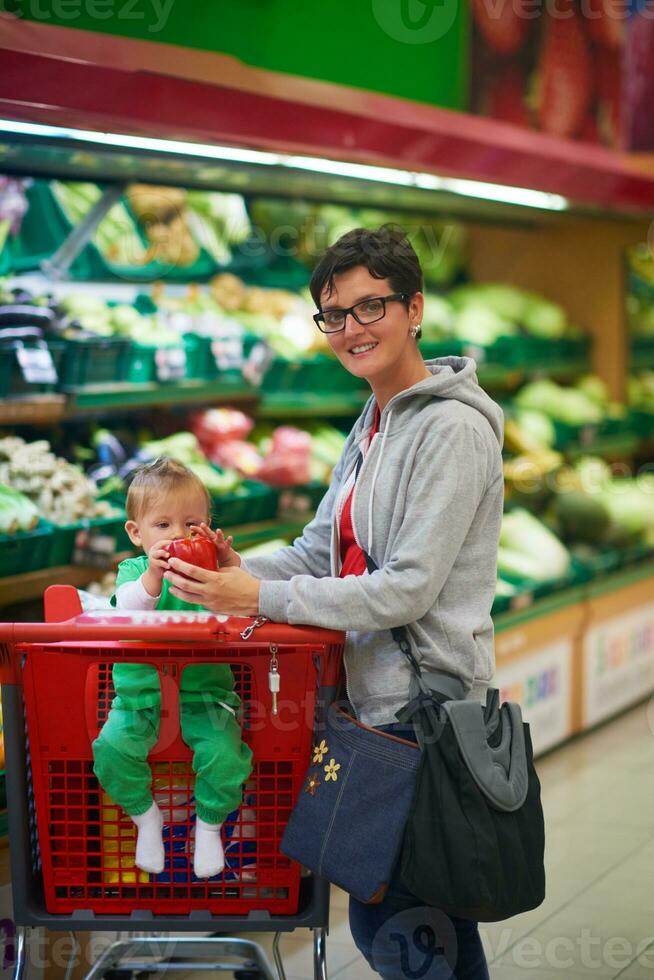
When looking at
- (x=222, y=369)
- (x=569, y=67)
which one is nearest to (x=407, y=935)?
(x=222, y=369)

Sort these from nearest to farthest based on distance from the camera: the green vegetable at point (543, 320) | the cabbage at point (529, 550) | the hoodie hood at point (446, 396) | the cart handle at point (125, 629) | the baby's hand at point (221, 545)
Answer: the cart handle at point (125, 629) → the baby's hand at point (221, 545) → the hoodie hood at point (446, 396) → the cabbage at point (529, 550) → the green vegetable at point (543, 320)

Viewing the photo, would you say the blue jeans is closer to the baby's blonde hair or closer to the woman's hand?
the woman's hand

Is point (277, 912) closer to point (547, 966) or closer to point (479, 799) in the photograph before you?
point (479, 799)

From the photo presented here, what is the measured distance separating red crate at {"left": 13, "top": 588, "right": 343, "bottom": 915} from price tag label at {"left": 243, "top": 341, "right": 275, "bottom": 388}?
2.34 metres

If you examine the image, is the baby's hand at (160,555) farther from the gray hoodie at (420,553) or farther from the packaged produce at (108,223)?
the packaged produce at (108,223)

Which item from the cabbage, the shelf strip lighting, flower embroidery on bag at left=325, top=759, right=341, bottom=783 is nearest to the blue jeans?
flower embroidery on bag at left=325, top=759, right=341, bottom=783

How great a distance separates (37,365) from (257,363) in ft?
3.52

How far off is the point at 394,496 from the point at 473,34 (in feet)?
13.7

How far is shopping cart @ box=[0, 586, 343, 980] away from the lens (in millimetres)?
2041

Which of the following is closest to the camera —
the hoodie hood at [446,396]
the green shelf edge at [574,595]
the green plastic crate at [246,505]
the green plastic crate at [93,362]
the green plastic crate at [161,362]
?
the hoodie hood at [446,396]

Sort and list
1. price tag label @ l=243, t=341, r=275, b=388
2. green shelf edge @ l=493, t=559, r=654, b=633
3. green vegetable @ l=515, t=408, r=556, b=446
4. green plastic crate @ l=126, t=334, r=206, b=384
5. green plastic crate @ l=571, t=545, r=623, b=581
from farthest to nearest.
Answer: green vegetable @ l=515, t=408, r=556, b=446
green plastic crate @ l=571, t=545, r=623, b=581
green shelf edge @ l=493, t=559, r=654, b=633
price tag label @ l=243, t=341, r=275, b=388
green plastic crate @ l=126, t=334, r=206, b=384

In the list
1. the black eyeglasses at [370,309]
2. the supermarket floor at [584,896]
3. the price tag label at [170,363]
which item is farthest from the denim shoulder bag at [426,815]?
the price tag label at [170,363]

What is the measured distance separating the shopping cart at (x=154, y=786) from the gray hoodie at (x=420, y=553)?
0.23ft

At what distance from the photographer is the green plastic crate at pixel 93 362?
3.65m
